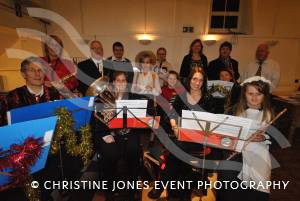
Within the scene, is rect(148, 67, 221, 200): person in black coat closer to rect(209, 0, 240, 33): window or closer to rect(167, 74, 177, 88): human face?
rect(167, 74, 177, 88): human face

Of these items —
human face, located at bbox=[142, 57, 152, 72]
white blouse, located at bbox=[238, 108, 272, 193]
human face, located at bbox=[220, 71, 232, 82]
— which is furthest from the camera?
human face, located at bbox=[142, 57, 152, 72]

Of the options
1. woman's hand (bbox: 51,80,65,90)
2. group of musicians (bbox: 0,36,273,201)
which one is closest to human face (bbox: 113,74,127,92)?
group of musicians (bbox: 0,36,273,201)

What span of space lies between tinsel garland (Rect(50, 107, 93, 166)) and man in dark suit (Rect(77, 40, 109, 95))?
127 cm

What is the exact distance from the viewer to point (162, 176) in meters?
2.30

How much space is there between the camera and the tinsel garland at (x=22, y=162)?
1289 millimetres

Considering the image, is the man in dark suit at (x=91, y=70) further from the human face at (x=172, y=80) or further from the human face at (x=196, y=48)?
the human face at (x=196, y=48)

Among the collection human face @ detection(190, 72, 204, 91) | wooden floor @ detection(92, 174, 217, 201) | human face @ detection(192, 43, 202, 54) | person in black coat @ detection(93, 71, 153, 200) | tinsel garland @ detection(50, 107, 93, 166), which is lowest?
wooden floor @ detection(92, 174, 217, 201)

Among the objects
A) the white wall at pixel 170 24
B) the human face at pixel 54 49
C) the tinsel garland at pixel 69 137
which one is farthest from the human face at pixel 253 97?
the white wall at pixel 170 24

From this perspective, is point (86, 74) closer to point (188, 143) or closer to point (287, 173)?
point (188, 143)

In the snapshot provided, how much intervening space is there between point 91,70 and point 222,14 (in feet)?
14.6

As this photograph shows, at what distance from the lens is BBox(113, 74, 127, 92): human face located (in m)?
2.41

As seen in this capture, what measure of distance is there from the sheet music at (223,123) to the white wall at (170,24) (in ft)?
13.2

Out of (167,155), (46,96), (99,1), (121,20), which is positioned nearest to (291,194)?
(167,155)

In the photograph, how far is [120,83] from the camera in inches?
95.1
